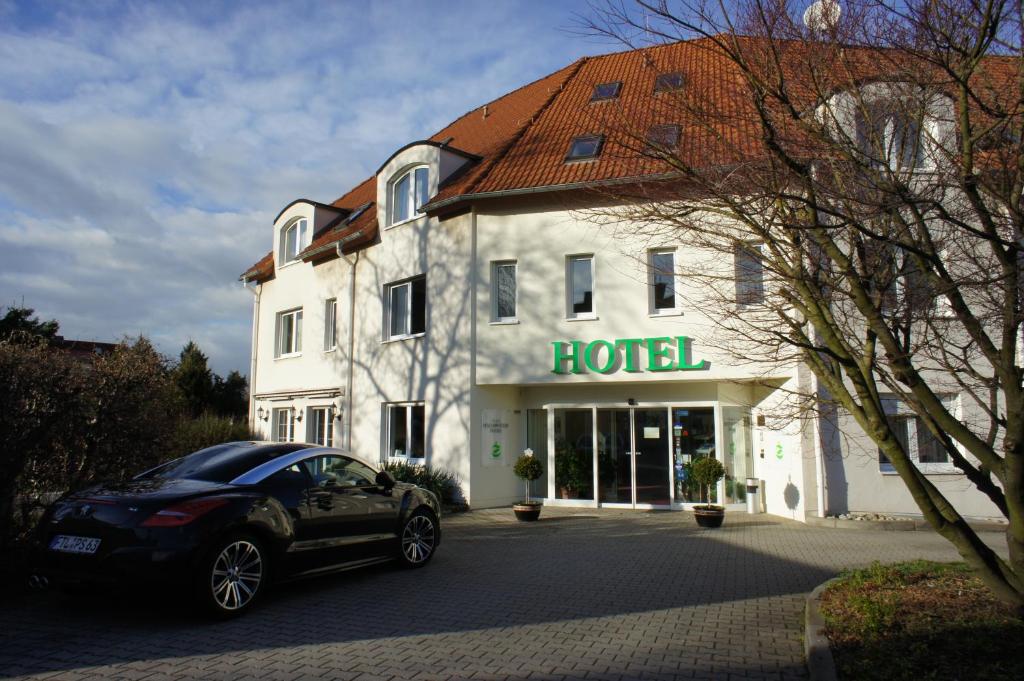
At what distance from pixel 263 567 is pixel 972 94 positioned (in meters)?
6.80

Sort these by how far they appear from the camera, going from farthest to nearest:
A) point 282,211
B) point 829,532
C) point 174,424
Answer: point 282,211 < point 829,532 < point 174,424

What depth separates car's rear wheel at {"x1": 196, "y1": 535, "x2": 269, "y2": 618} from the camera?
614cm

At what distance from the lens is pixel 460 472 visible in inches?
622

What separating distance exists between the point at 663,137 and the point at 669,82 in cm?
54

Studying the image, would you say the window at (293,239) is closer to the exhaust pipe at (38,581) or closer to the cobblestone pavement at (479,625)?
the cobblestone pavement at (479,625)

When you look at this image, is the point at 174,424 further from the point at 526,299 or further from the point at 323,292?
the point at 323,292

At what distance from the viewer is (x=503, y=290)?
1641 cm

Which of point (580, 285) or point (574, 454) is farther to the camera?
point (574, 454)

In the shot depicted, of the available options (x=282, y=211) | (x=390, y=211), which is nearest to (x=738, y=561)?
(x=390, y=211)

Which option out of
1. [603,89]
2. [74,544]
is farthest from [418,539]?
[603,89]

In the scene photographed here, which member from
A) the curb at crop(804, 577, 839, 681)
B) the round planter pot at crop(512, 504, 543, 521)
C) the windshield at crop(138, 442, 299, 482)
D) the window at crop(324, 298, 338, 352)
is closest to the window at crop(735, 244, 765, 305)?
the curb at crop(804, 577, 839, 681)

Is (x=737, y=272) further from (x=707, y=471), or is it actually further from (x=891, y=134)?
(x=707, y=471)

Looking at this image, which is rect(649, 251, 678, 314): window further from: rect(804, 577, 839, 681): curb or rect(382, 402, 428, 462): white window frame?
rect(804, 577, 839, 681): curb

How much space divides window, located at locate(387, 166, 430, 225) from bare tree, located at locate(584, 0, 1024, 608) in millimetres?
11946
